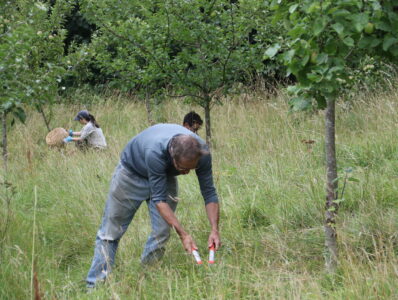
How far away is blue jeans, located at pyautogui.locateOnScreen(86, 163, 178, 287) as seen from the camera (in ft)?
13.6

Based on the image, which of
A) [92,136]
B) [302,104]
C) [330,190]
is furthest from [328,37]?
[92,136]

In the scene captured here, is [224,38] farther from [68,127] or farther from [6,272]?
[68,127]

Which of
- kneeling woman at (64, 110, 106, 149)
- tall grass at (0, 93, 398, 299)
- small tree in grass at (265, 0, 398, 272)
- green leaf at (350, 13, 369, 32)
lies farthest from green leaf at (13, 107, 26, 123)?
kneeling woman at (64, 110, 106, 149)

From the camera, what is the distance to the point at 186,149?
11.4ft

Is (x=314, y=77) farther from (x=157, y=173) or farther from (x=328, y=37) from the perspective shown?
(x=157, y=173)

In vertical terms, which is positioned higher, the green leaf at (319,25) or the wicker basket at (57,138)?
the green leaf at (319,25)

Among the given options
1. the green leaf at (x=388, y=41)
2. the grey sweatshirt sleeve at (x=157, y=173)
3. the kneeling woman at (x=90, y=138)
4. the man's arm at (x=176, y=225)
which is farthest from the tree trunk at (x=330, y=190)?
the kneeling woman at (x=90, y=138)

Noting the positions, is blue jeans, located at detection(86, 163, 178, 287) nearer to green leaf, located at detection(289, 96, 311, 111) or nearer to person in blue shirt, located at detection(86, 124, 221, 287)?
person in blue shirt, located at detection(86, 124, 221, 287)

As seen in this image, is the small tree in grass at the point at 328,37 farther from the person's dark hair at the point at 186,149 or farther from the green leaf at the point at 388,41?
the person's dark hair at the point at 186,149

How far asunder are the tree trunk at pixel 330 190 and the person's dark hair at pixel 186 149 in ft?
2.79

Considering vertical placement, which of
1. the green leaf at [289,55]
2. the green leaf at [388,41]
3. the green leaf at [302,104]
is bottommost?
the green leaf at [302,104]

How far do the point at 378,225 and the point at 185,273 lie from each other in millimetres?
1499

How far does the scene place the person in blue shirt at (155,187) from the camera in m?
3.59

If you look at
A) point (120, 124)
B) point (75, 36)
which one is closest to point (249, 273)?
point (120, 124)
